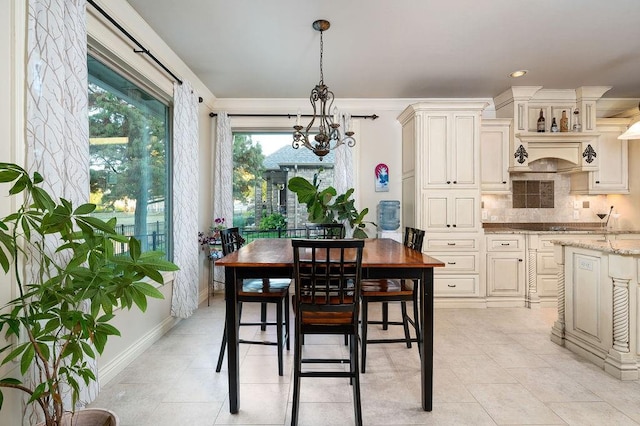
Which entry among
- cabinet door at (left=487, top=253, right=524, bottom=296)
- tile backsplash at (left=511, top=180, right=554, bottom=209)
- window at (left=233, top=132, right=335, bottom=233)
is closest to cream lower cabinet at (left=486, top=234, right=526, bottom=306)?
cabinet door at (left=487, top=253, right=524, bottom=296)

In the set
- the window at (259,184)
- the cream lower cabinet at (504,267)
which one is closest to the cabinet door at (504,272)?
the cream lower cabinet at (504,267)

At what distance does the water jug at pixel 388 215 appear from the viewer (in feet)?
15.0

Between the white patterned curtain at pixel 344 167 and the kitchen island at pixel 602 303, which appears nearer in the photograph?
the kitchen island at pixel 602 303

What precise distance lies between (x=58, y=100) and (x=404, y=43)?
8.84 feet

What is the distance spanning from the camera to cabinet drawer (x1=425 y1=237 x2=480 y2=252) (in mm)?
4051

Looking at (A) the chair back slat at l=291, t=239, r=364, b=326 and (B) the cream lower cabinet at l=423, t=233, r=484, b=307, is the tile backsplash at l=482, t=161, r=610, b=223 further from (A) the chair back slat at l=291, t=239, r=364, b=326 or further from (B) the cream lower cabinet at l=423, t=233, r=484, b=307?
(A) the chair back slat at l=291, t=239, r=364, b=326

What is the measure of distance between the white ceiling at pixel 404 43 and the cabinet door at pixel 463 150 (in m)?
0.48

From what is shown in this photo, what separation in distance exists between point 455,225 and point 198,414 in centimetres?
329

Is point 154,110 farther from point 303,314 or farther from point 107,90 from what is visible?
point 303,314

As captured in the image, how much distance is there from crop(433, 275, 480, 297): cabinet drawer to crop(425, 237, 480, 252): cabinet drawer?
0.34m

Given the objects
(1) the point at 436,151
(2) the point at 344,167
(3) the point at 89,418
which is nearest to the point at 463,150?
(1) the point at 436,151

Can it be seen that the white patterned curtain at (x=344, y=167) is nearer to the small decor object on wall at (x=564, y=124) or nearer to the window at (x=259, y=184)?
the window at (x=259, y=184)

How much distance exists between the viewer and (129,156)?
282cm

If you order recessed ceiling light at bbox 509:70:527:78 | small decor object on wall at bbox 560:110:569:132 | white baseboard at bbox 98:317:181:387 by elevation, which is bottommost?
white baseboard at bbox 98:317:181:387
